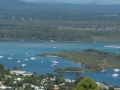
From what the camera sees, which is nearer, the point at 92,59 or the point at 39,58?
the point at 92,59

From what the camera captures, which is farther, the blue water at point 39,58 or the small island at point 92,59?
the small island at point 92,59

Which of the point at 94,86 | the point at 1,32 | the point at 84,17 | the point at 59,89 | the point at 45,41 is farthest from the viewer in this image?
the point at 84,17

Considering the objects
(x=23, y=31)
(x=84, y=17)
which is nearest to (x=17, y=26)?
(x=23, y=31)

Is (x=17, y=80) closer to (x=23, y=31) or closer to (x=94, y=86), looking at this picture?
(x=94, y=86)

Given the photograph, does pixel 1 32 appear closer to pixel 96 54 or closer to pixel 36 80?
pixel 96 54

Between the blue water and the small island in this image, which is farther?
the small island

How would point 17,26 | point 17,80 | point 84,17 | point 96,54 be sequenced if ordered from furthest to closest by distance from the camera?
point 84,17
point 17,26
point 96,54
point 17,80

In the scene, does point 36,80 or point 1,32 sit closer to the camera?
point 36,80

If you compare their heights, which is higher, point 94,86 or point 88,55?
point 94,86
